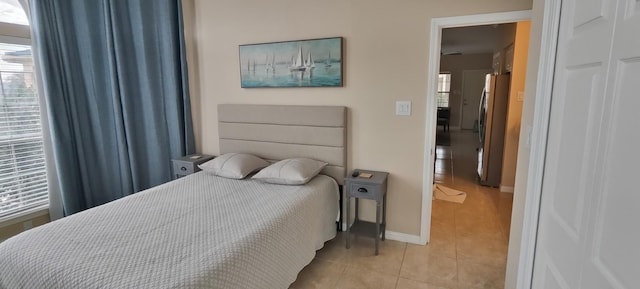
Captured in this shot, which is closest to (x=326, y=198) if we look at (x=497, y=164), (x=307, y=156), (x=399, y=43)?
(x=307, y=156)

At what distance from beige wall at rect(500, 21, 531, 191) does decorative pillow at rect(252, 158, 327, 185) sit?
8.84ft

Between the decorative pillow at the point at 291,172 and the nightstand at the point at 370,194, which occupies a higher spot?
the decorative pillow at the point at 291,172

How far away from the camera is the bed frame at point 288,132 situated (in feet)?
9.26

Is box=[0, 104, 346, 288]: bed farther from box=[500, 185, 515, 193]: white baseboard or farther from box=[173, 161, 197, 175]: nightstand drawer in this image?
box=[500, 185, 515, 193]: white baseboard

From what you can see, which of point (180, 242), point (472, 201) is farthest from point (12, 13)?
point (472, 201)

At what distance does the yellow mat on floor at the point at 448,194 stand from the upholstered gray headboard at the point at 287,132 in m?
1.73

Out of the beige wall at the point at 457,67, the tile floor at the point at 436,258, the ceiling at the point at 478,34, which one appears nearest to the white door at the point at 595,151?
the tile floor at the point at 436,258

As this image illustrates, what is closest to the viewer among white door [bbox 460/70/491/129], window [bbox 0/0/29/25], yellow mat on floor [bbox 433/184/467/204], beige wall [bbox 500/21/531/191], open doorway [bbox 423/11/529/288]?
open doorway [bbox 423/11/529/288]

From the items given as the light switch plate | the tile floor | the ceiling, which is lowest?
the tile floor

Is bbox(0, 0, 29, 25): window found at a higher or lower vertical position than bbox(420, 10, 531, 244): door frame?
higher

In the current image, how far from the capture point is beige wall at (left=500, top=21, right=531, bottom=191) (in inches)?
145

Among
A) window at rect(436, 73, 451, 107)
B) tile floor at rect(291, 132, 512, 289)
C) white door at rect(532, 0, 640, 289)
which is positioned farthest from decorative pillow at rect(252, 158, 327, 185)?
window at rect(436, 73, 451, 107)

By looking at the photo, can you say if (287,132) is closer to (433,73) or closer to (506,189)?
(433,73)

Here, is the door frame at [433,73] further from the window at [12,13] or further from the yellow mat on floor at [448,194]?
the window at [12,13]
